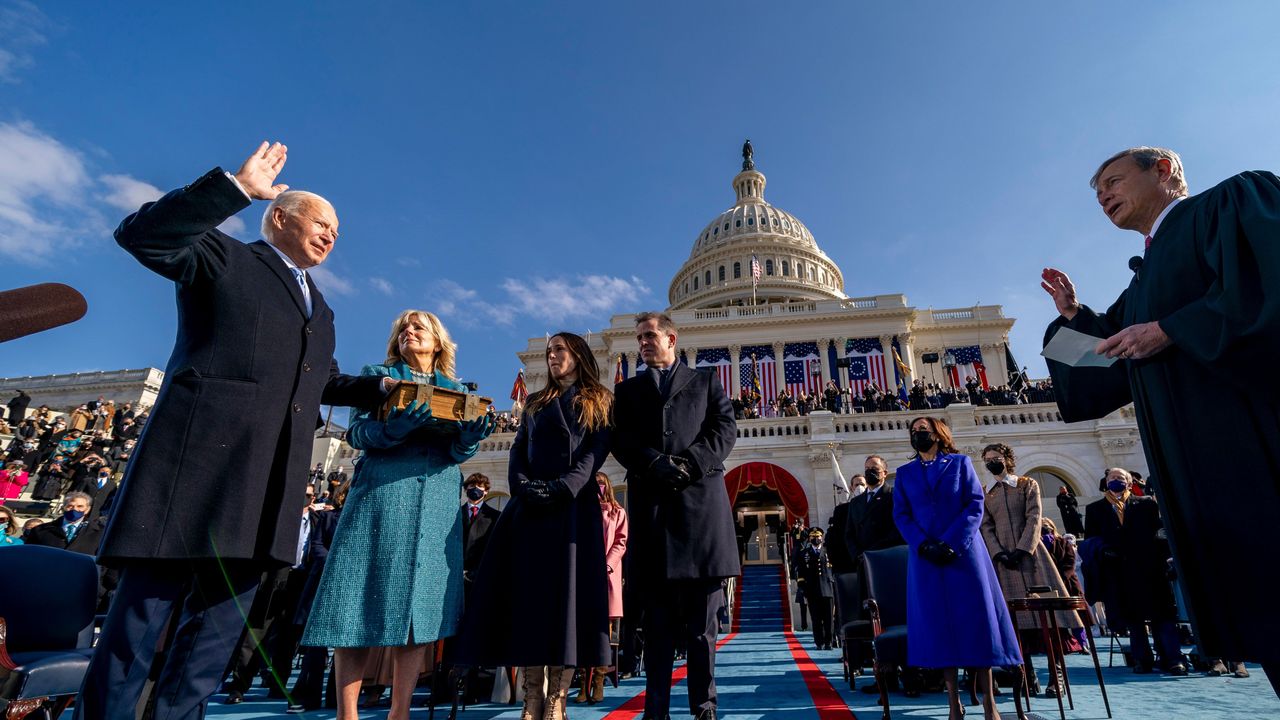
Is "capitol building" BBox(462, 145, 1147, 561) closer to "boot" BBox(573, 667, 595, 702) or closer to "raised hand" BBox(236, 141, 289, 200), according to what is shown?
"boot" BBox(573, 667, 595, 702)

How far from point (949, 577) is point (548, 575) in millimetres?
2583

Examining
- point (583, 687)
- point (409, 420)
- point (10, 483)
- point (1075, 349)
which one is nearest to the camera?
point (1075, 349)

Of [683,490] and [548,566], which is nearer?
[548,566]

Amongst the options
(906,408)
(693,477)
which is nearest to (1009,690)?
(693,477)

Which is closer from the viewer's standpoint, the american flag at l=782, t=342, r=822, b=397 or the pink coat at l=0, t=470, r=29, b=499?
the pink coat at l=0, t=470, r=29, b=499

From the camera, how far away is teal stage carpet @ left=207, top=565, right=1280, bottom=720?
432cm

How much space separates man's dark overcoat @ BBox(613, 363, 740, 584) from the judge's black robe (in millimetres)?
1980

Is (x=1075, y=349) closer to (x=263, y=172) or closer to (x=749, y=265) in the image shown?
(x=263, y=172)

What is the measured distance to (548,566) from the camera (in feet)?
10.5

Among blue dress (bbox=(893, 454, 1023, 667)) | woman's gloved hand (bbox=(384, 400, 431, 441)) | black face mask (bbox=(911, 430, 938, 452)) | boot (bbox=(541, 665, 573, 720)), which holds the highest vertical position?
black face mask (bbox=(911, 430, 938, 452))

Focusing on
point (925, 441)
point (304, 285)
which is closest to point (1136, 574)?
point (925, 441)

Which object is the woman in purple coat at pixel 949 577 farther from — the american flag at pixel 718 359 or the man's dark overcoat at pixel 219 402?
the american flag at pixel 718 359

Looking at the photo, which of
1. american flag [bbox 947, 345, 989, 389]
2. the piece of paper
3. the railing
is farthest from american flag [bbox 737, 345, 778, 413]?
the piece of paper

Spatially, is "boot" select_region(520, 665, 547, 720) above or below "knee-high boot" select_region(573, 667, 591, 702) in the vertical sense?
above
